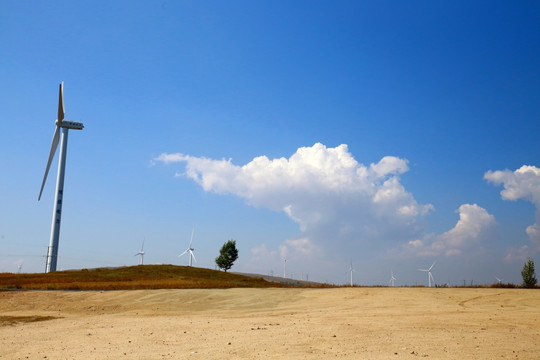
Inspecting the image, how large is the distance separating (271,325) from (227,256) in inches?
2754

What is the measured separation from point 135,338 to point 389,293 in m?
20.1

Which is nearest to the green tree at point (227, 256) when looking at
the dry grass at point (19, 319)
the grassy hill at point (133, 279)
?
the grassy hill at point (133, 279)

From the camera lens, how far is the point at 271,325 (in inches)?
660

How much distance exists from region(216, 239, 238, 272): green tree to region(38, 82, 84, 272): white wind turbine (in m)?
31.7

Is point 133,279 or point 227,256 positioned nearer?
point 133,279

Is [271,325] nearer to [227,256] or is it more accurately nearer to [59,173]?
[59,173]

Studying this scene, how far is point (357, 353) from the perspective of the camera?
1130 centimetres

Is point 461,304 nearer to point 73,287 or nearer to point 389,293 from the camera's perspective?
point 389,293

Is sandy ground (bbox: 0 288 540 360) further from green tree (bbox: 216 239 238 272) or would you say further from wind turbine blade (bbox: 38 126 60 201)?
green tree (bbox: 216 239 238 272)

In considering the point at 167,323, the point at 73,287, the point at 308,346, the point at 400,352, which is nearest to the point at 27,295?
the point at 73,287

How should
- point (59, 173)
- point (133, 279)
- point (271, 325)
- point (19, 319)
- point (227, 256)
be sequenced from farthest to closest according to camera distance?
1. point (227, 256)
2. point (59, 173)
3. point (133, 279)
4. point (19, 319)
5. point (271, 325)

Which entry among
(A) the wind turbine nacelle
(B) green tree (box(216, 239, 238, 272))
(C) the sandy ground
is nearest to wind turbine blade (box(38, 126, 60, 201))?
(A) the wind turbine nacelle

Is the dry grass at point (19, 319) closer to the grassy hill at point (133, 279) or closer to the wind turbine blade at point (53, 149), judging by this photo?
the grassy hill at point (133, 279)

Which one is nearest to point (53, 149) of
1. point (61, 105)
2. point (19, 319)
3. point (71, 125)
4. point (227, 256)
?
point (71, 125)
